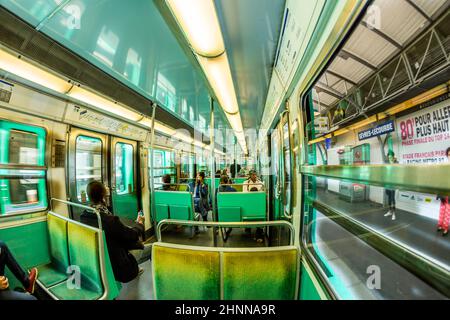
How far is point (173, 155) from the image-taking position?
5941 millimetres

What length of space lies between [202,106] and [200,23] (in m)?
2.96

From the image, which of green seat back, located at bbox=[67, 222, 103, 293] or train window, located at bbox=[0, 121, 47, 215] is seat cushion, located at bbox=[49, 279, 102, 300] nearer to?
green seat back, located at bbox=[67, 222, 103, 293]

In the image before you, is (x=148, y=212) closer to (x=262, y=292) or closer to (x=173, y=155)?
(x=173, y=155)

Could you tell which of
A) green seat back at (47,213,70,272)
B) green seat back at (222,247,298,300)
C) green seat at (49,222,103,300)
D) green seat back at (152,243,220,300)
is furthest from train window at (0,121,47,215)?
green seat back at (222,247,298,300)

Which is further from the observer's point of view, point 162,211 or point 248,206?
point 162,211

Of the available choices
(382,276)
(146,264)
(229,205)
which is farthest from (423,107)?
(146,264)

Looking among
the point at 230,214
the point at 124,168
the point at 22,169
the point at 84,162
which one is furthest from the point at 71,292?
the point at 124,168

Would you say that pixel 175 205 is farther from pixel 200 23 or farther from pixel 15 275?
pixel 200 23

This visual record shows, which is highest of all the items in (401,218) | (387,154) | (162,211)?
(387,154)

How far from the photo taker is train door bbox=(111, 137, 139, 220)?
12.0ft

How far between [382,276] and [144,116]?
5123mm

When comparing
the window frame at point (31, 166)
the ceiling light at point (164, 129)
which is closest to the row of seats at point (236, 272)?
the window frame at point (31, 166)

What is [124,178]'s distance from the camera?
4.11 m

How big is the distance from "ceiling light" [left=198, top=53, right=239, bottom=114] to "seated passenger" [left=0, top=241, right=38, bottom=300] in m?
2.74
